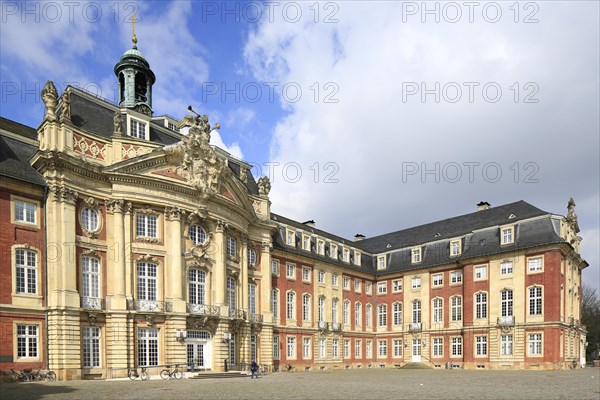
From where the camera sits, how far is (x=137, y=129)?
3381 cm

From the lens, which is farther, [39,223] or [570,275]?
[570,275]

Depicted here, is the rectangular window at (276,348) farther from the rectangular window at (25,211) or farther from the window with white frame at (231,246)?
the rectangular window at (25,211)

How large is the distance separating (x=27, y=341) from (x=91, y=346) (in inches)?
139

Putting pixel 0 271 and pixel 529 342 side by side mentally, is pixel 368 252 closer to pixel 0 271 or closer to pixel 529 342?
pixel 529 342

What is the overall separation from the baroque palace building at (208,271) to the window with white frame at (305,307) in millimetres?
202

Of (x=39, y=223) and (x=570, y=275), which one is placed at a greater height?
(x=39, y=223)

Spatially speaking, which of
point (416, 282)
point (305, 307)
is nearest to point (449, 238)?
point (416, 282)

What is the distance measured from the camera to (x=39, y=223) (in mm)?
27797

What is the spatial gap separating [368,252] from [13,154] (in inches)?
1680

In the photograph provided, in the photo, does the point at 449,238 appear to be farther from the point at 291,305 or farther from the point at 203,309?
the point at 203,309

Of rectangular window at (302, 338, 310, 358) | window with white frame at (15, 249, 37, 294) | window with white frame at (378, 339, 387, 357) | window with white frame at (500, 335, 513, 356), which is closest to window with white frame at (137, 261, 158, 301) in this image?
window with white frame at (15, 249, 37, 294)

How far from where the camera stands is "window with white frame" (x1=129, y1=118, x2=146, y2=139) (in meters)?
33.4

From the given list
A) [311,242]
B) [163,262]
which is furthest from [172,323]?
[311,242]

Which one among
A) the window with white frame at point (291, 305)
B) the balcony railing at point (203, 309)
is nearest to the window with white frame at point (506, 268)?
the window with white frame at point (291, 305)
